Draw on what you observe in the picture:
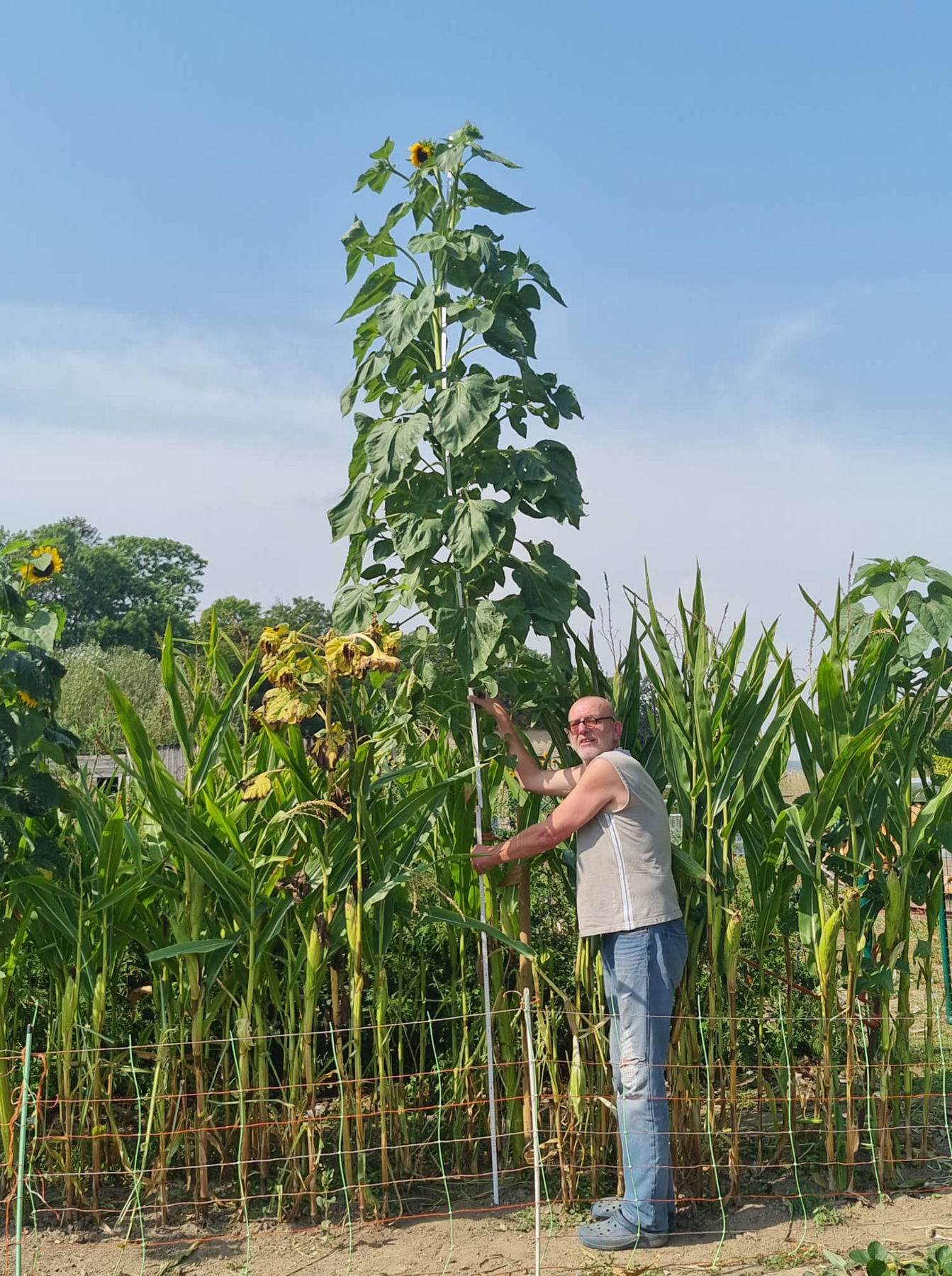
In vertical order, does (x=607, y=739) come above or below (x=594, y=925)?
above

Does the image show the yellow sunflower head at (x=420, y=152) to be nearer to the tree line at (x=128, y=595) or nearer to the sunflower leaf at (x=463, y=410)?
the sunflower leaf at (x=463, y=410)

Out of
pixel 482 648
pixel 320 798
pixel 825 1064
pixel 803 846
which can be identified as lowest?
pixel 825 1064

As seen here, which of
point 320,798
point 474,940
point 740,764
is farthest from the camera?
point 474,940

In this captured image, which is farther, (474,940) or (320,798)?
(474,940)

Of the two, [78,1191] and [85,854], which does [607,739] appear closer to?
[85,854]

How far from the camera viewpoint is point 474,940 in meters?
3.56

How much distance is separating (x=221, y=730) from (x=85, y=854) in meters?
0.59

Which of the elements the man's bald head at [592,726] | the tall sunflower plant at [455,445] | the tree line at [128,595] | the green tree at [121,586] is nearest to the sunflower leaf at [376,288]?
the tall sunflower plant at [455,445]

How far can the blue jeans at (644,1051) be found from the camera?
299 cm

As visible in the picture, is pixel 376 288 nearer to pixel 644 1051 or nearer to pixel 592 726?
pixel 592 726

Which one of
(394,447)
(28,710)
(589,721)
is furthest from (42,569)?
(589,721)

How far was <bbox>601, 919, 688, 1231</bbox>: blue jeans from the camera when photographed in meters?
2.99

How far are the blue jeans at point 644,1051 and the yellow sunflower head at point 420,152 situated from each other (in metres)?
2.40

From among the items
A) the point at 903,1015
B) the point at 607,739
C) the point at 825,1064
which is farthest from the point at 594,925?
the point at 903,1015
